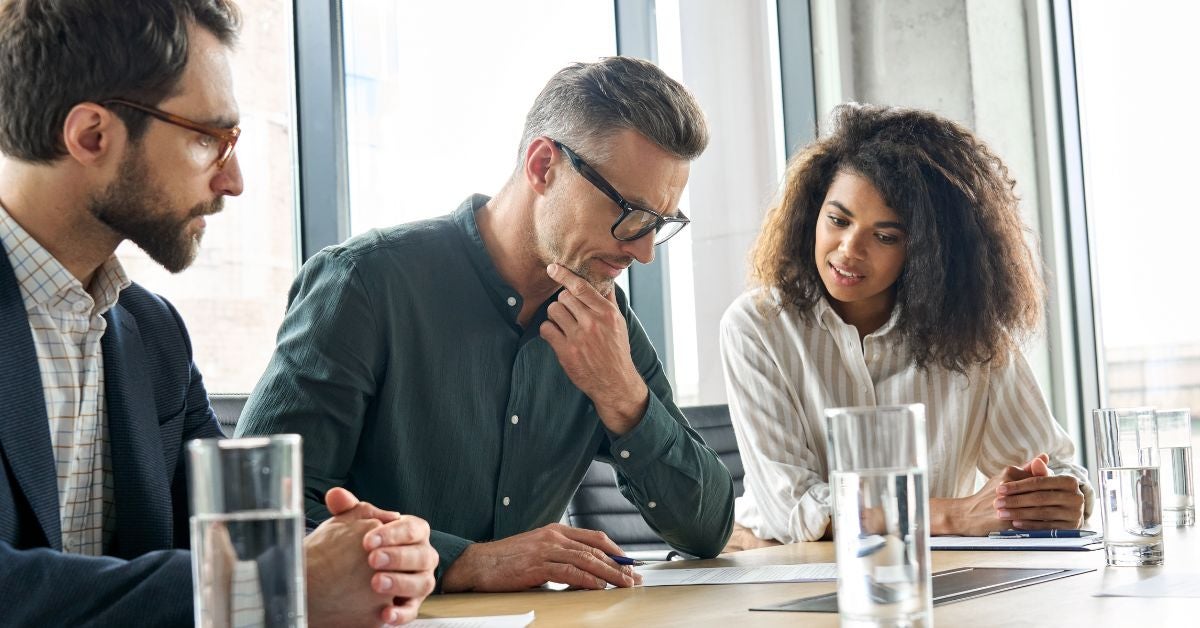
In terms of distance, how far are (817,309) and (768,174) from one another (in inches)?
74.4

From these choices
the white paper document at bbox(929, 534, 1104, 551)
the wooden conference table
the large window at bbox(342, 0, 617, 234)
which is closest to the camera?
the wooden conference table

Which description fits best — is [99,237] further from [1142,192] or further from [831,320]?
[1142,192]

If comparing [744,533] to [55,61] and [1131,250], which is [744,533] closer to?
[55,61]

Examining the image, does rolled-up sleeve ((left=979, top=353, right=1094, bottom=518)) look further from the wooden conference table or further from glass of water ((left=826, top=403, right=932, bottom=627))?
glass of water ((left=826, top=403, right=932, bottom=627))

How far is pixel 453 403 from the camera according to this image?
5.88ft

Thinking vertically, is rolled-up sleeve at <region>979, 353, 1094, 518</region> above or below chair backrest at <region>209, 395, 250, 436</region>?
below

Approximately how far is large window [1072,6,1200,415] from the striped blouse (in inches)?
61.4

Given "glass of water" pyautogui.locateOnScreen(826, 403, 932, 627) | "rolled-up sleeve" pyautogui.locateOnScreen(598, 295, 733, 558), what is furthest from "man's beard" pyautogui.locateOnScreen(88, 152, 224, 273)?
"glass of water" pyautogui.locateOnScreen(826, 403, 932, 627)

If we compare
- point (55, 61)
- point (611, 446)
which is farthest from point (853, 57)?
point (55, 61)

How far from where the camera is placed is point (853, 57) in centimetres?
436

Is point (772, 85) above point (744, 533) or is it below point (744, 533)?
above

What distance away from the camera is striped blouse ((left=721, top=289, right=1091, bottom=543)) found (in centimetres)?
246

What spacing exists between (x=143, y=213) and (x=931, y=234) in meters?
1.72

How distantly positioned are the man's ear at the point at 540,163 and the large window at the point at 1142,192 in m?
2.70
